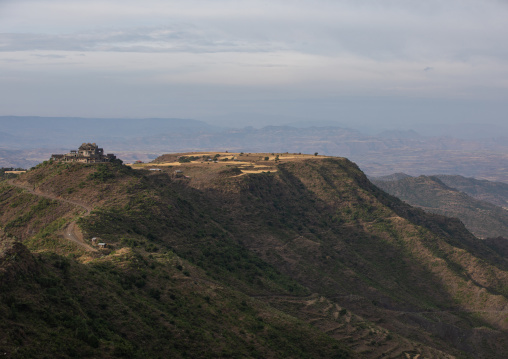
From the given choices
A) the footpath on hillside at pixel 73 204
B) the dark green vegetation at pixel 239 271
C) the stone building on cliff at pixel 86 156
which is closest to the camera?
the dark green vegetation at pixel 239 271

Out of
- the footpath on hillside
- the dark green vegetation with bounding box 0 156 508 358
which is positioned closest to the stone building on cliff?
the dark green vegetation with bounding box 0 156 508 358

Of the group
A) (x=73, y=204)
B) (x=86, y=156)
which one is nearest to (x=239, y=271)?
(x=73, y=204)

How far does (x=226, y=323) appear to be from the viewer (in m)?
49.3

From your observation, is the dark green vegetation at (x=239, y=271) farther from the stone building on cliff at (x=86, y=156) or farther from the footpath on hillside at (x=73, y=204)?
the stone building on cliff at (x=86, y=156)

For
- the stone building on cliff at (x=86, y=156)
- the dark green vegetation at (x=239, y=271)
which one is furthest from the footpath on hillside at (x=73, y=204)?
the stone building on cliff at (x=86, y=156)

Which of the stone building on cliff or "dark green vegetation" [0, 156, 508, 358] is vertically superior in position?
the stone building on cliff

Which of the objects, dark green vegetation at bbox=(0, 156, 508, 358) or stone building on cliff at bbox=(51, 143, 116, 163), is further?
stone building on cliff at bbox=(51, 143, 116, 163)

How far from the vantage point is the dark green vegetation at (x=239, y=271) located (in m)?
38.5

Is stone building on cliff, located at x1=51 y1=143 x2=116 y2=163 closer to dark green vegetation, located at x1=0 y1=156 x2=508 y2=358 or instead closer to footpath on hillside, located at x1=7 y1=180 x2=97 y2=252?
dark green vegetation, located at x1=0 y1=156 x2=508 y2=358

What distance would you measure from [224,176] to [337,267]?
113 feet

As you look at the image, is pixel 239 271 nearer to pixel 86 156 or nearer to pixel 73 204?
pixel 73 204

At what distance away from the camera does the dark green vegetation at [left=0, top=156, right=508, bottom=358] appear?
3850cm

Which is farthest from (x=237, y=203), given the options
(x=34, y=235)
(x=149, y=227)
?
(x=34, y=235)

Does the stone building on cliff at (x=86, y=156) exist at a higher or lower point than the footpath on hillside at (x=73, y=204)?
higher
